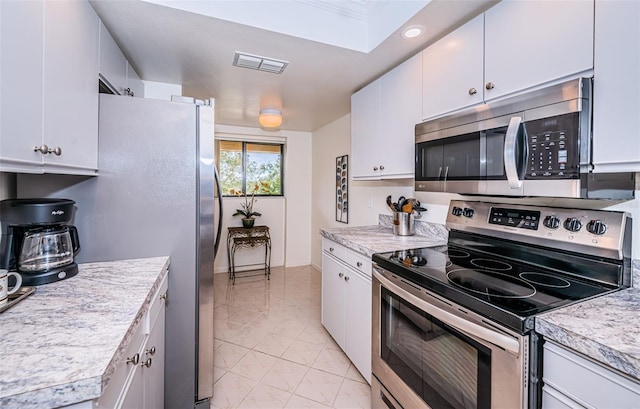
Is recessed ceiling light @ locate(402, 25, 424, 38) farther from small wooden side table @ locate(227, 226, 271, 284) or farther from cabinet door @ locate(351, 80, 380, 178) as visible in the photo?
small wooden side table @ locate(227, 226, 271, 284)

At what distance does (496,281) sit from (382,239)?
2.93 ft

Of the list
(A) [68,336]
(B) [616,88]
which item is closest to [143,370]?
(A) [68,336]

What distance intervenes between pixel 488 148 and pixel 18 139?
5.83 feet

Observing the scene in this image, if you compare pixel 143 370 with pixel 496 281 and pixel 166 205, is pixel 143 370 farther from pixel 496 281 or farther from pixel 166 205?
pixel 496 281

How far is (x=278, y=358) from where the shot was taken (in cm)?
217

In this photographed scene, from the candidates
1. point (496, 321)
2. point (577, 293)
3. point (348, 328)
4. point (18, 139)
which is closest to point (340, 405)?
point (348, 328)

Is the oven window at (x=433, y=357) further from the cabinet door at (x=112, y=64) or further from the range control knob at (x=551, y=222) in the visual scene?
the cabinet door at (x=112, y=64)

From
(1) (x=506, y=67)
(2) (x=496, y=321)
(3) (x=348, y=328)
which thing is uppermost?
(1) (x=506, y=67)

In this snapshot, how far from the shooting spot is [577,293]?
1014 mm

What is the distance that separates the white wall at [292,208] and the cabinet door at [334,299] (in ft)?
7.44

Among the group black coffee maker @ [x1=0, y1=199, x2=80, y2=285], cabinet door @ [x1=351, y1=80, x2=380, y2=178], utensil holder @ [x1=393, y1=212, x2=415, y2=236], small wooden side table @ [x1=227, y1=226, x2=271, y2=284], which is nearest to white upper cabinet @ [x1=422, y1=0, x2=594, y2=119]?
cabinet door @ [x1=351, y1=80, x2=380, y2=178]

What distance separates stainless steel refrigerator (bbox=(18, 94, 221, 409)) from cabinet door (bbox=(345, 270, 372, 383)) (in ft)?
3.01

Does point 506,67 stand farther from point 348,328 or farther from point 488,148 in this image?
point 348,328

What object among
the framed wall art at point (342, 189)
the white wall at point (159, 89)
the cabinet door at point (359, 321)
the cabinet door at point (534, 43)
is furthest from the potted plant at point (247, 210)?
the cabinet door at point (534, 43)
